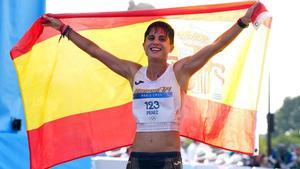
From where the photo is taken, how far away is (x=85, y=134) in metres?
5.56

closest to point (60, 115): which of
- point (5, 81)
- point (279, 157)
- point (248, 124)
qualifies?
point (5, 81)

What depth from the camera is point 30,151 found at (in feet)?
17.6

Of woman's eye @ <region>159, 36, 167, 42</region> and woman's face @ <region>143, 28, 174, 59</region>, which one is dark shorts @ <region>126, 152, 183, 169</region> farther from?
woman's eye @ <region>159, 36, 167, 42</region>

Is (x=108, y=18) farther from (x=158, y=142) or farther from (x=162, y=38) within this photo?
(x=158, y=142)

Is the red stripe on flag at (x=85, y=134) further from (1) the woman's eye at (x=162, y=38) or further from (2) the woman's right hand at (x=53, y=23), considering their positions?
(1) the woman's eye at (x=162, y=38)

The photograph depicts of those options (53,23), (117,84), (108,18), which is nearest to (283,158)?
(117,84)

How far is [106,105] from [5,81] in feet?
2.96

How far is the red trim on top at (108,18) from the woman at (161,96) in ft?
1.90

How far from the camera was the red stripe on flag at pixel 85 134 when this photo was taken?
550 centimetres

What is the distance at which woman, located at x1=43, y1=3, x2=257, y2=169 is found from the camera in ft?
14.9

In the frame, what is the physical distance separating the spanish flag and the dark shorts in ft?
2.65

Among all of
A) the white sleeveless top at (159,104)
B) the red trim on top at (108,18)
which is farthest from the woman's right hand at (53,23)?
the white sleeveless top at (159,104)

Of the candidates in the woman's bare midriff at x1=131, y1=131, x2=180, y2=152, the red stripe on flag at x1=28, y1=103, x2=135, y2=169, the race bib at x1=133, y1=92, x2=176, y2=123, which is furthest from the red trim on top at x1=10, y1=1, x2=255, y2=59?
the woman's bare midriff at x1=131, y1=131, x2=180, y2=152

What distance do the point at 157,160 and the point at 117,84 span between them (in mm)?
1228
